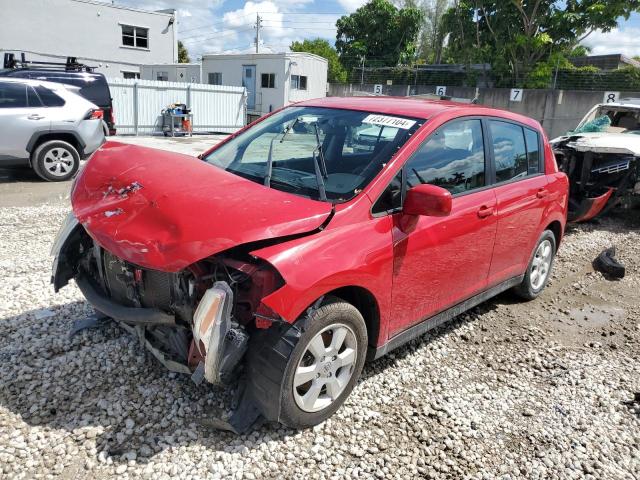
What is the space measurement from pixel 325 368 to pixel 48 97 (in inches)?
342

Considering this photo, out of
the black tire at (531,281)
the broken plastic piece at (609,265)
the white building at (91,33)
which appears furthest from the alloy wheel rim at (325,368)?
the white building at (91,33)

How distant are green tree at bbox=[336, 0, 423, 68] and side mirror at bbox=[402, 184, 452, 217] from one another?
35.8 m

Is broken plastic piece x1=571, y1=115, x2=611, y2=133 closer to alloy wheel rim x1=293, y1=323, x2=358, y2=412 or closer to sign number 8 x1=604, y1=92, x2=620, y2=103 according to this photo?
alloy wheel rim x1=293, y1=323, x2=358, y2=412

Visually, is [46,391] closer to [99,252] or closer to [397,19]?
[99,252]

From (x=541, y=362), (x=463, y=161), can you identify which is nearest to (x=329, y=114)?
(x=463, y=161)

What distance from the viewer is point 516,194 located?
13.5ft

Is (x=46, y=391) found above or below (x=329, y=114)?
below

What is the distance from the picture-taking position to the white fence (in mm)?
17891

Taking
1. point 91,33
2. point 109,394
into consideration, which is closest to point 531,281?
point 109,394

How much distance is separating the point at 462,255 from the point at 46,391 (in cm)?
284

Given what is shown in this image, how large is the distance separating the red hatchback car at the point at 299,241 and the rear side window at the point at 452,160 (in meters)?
0.01

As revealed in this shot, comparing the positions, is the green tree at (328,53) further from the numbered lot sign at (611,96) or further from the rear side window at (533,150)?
the rear side window at (533,150)

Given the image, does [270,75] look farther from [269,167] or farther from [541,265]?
[269,167]

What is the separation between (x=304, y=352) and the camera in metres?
2.65
